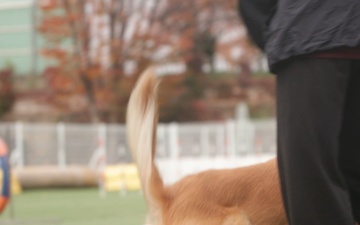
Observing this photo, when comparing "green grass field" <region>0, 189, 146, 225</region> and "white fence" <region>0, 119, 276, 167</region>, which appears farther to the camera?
"white fence" <region>0, 119, 276, 167</region>

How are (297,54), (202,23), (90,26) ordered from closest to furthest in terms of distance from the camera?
(297,54) → (90,26) → (202,23)

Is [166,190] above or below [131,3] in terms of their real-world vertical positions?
above

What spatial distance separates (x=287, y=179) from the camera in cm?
271

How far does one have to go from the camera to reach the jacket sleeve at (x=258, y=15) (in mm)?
2797

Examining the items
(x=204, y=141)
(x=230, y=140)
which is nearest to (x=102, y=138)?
(x=204, y=141)

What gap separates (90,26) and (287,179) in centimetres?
2257

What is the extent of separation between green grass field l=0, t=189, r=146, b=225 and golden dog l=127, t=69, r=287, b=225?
4.69 metres

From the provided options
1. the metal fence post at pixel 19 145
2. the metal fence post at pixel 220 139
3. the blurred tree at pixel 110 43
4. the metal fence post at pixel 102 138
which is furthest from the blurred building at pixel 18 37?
the metal fence post at pixel 220 139

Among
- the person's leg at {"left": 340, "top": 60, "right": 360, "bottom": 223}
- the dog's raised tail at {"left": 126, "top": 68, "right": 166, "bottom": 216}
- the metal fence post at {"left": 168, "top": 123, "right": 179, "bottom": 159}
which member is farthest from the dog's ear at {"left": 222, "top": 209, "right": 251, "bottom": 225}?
the metal fence post at {"left": 168, "top": 123, "right": 179, "bottom": 159}

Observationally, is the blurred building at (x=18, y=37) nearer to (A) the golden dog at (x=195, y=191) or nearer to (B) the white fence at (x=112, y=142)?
(B) the white fence at (x=112, y=142)

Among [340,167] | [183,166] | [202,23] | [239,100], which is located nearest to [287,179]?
[340,167]

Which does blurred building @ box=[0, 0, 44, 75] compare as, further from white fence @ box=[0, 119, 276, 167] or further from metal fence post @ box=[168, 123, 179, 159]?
metal fence post @ box=[168, 123, 179, 159]

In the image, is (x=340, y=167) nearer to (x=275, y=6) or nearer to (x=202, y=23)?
(x=275, y=6)

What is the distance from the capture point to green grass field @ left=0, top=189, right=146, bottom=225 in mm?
8948
